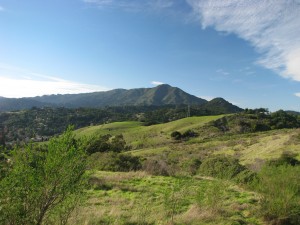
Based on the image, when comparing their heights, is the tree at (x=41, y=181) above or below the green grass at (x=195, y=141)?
above

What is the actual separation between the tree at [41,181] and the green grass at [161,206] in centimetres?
231

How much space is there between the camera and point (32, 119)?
572 ft

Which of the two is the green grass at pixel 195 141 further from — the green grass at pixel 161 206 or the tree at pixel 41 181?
the tree at pixel 41 181

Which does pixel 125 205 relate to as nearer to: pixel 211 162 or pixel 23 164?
pixel 23 164

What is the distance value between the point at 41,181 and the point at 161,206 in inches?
278

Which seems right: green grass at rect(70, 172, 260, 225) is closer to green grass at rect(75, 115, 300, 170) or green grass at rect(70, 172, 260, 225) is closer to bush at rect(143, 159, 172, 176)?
bush at rect(143, 159, 172, 176)

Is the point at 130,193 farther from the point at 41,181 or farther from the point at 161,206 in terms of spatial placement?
the point at 41,181

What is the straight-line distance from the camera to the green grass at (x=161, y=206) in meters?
10.8

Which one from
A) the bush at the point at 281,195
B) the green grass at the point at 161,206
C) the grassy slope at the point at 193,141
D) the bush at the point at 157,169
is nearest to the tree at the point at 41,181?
the green grass at the point at 161,206

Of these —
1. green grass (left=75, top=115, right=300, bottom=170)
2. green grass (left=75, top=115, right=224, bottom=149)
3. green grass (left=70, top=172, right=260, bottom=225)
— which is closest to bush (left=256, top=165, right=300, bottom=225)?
green grass (left=70, top=172, right=260, bottom=225)

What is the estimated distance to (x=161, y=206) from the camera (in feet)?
42.6

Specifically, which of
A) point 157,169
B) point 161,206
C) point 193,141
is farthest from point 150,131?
point 161,206

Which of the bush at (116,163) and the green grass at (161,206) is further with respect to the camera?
the bush at (116,163)

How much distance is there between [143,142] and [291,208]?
63808 mm
